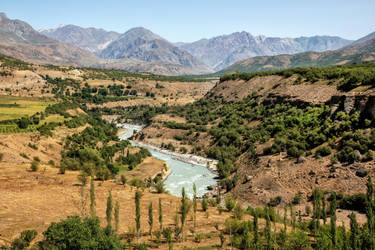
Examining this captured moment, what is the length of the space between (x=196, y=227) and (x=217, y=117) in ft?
234

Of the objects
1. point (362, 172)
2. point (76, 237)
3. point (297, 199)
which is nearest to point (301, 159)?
point (297, 199)

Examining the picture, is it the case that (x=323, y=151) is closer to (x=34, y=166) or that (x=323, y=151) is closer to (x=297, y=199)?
(x=297, y=199)

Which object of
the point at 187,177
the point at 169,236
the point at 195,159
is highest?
the point at 169,236

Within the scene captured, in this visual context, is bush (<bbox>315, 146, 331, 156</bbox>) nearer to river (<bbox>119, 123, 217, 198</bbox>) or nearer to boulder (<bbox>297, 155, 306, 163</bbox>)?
boulder (<bbox>297, 155, 306, 163</bbox>)

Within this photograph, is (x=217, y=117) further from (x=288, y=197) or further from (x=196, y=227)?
(x=196, y=227)

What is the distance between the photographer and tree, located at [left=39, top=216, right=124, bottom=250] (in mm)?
20562

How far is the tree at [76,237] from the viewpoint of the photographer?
20.6 m

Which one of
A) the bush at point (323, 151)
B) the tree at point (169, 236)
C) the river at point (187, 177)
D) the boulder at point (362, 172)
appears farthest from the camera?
the river at point (187, 177)

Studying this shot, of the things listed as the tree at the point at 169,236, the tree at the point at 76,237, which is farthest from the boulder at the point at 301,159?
the tree at the point at 76,237

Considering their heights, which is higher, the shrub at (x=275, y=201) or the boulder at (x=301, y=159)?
the boulder at (x=301, y=159)

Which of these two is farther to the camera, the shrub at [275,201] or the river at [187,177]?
the river at [187,177]

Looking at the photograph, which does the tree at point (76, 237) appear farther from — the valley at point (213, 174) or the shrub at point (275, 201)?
the shrub at point (275, 201)

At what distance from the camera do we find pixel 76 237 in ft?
68.1

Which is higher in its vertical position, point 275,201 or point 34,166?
point 34,166
